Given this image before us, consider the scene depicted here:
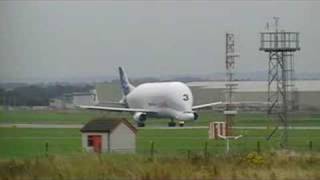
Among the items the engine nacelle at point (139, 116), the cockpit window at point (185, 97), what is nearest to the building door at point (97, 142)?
the engine nacelle at point (139, 116)

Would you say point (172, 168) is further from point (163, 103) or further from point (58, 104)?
point (58, 104)

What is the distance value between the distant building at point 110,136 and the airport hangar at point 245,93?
57.1 metres

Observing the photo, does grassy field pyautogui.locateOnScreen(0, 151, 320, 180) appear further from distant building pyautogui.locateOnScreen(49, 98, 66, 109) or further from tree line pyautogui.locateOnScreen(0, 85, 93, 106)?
distant building pyautogui.locateOnScreen(49, 98, 66, 109)

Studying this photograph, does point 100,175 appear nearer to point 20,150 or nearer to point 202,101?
point 20,150

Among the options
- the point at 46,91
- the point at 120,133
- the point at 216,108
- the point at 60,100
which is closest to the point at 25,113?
the point at 46,91

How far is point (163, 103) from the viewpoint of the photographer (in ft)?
287

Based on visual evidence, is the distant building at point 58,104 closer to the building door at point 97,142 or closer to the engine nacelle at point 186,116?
the engine nacelle at point 186,116

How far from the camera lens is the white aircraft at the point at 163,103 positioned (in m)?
84.7

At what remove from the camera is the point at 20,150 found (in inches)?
1702

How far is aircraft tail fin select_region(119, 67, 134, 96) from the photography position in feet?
324

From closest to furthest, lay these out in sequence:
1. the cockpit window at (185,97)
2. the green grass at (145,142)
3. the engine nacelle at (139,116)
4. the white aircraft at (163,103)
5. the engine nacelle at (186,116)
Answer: the green grass at (145,142) < the engine nacelle at (139,116) < the engine nacelle at (186,116) < the white aircraft at (163,103) < the cockpit window at (185,97)

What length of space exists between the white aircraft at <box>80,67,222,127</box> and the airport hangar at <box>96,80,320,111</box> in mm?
10157

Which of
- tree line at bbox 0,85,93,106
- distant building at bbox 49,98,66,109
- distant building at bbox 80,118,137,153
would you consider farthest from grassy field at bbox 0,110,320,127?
distant building at bbox 80,118,137,153

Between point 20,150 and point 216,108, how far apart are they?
58935 millimetres
